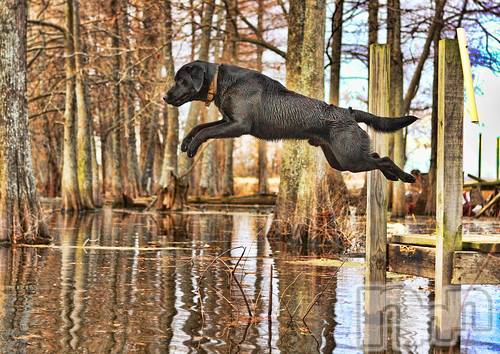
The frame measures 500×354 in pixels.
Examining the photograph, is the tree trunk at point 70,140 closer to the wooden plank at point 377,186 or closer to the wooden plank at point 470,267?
the wooden plank at point 377,186

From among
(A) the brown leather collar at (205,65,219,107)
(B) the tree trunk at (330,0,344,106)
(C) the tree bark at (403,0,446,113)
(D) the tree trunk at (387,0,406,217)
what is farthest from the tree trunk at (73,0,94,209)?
(A) the brown leather collar at (205,65,219,107)

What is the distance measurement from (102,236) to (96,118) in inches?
1550

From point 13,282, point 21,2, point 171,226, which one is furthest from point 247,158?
point 13,282

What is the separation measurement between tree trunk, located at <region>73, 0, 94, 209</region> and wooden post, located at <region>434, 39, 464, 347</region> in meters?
28.2

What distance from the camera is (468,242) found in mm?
8094

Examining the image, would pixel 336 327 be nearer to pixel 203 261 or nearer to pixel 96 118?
pixel 203 261

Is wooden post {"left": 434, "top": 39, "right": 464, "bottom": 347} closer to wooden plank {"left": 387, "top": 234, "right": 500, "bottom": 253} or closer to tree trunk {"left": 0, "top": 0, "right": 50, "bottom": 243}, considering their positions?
wooden plank {"left": 387, "top": 234, "right": 500, "bottom": 253}

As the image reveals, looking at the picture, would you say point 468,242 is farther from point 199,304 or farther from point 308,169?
point 308,169

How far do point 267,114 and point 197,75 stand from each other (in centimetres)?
54

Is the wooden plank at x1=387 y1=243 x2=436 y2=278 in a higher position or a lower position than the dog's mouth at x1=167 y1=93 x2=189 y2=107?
lower

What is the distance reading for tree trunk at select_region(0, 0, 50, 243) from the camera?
60.4 ft

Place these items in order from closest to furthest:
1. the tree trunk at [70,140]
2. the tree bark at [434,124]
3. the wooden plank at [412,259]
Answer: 1. the wooden plank at [412,259]
2. the tree bark at [434,124]
3. the tree trunk at [70,140]

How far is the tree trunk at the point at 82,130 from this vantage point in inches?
1409

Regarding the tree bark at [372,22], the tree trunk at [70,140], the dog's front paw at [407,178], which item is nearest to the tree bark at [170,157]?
the tree trunk at [70,140]
